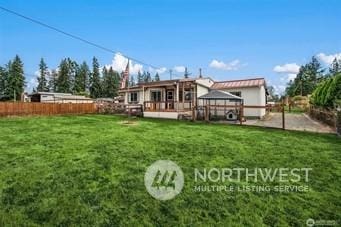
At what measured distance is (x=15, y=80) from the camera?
4981 centimetres

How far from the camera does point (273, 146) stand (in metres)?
7.24

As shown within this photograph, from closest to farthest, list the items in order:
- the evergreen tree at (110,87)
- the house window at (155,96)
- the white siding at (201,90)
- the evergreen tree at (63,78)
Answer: the white siding at (201,90), the house window at (155,96), the evergreen tree at (63,78), the evergreen tree at (110,87)

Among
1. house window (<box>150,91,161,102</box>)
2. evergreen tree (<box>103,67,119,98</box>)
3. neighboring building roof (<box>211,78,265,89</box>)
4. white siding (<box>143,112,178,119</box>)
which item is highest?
evergreen tree (<box>103,67,119,98</box>)

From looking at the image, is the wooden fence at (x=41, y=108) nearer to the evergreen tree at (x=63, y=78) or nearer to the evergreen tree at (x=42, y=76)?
the evergreen tree at (x=63, y=78)

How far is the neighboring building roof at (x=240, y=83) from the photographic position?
18266 mm

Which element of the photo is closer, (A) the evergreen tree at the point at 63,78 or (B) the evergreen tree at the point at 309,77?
(B) the evergreen tree at the point at 309,77

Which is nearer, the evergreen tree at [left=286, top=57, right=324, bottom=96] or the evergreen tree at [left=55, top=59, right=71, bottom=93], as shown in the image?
the evergreen tree at [left=286, top=57, right=324, bottom=96]

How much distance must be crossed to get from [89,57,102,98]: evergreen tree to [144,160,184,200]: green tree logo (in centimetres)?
5959

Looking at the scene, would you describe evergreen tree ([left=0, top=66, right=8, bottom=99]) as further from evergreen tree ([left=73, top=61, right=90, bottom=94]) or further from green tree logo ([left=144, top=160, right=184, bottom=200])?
green tree logo ([left=144, top=160, right=184, bottom=200])

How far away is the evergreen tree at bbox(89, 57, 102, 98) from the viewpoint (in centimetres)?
6191

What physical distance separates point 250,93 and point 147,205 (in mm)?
16123

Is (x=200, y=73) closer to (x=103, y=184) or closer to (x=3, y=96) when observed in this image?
(x=103, y=184)

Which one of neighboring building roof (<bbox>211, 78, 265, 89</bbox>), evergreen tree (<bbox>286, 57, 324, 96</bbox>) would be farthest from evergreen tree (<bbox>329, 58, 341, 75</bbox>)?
neighboring building roof (<bbox>211, 78, 265, 89</bbox>)

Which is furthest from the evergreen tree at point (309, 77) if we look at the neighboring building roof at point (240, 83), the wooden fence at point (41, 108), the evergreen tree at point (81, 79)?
the evergreen tree at point (81, 79)
